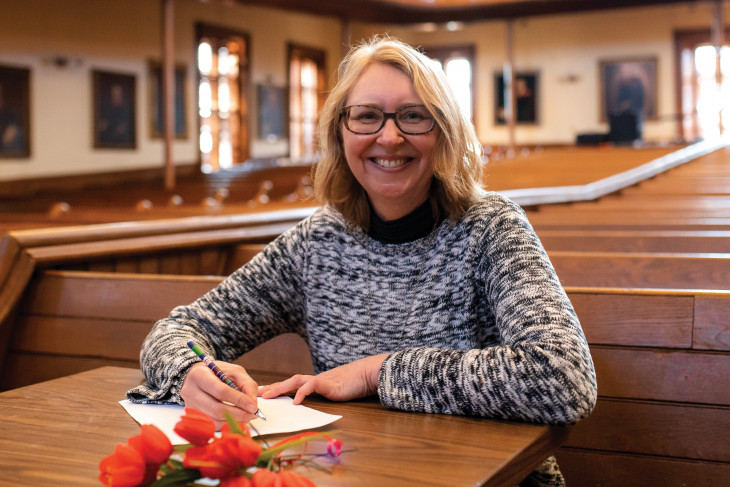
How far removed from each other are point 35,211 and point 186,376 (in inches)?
262

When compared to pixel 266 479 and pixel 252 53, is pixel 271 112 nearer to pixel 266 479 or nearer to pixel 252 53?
pixel 252 53

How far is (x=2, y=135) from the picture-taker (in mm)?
10234

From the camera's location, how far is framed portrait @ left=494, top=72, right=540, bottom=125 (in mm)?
17047

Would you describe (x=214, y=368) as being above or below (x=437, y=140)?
below

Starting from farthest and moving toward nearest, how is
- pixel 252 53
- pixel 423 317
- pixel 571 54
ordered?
pixel 571 54 < pixel 252 53 < pixel 423 317

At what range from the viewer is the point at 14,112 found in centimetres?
1037

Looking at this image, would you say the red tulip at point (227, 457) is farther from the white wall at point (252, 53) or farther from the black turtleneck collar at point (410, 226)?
the white wall at point (252, 53)

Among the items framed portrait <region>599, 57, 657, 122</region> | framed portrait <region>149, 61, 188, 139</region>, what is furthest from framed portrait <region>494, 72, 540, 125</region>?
framed portrait <region>149, 61, 188, 139</region>

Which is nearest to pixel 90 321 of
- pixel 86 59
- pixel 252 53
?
pixel 86 59

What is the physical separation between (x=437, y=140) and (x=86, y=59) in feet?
35.0

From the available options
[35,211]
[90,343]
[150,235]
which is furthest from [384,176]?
[35,211]

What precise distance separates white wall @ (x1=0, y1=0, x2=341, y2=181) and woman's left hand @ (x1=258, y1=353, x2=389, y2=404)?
9706mm

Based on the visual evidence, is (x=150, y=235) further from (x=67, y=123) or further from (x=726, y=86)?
(x=726, y=86)

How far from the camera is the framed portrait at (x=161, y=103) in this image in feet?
41.4
